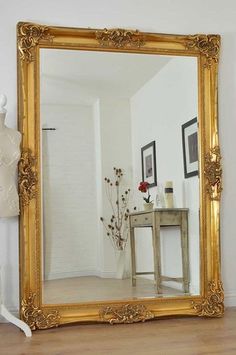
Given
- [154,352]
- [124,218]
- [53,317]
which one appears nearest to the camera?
[154,352]

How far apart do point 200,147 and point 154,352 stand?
1.49 m

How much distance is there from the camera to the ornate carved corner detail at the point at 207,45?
136 inches

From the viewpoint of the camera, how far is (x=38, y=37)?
3.23 metres

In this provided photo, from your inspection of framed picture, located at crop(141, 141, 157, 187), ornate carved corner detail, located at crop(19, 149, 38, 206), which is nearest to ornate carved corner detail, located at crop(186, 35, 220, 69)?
framed picture, located at crop(141, 141, 157, 187)

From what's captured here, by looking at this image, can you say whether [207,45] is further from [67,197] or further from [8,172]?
[8,172]

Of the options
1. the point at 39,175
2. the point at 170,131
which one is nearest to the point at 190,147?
the point at 170,131

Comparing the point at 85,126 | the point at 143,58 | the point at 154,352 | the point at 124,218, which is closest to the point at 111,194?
the point at 124,218

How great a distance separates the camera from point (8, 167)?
2.94m

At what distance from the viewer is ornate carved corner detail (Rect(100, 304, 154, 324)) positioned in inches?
124

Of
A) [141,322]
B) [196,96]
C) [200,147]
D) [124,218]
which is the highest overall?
[196,96]

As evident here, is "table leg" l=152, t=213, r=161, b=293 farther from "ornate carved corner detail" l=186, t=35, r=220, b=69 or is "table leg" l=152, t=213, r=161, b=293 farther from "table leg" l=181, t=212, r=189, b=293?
"ornate carved corner detail" l=186, t=35, r=220, b=69

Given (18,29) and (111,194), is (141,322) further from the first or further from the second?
(18,29)

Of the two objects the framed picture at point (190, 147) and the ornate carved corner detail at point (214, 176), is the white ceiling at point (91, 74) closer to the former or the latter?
the framed picture at point (190, 147)

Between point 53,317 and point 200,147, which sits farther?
point 200,147
